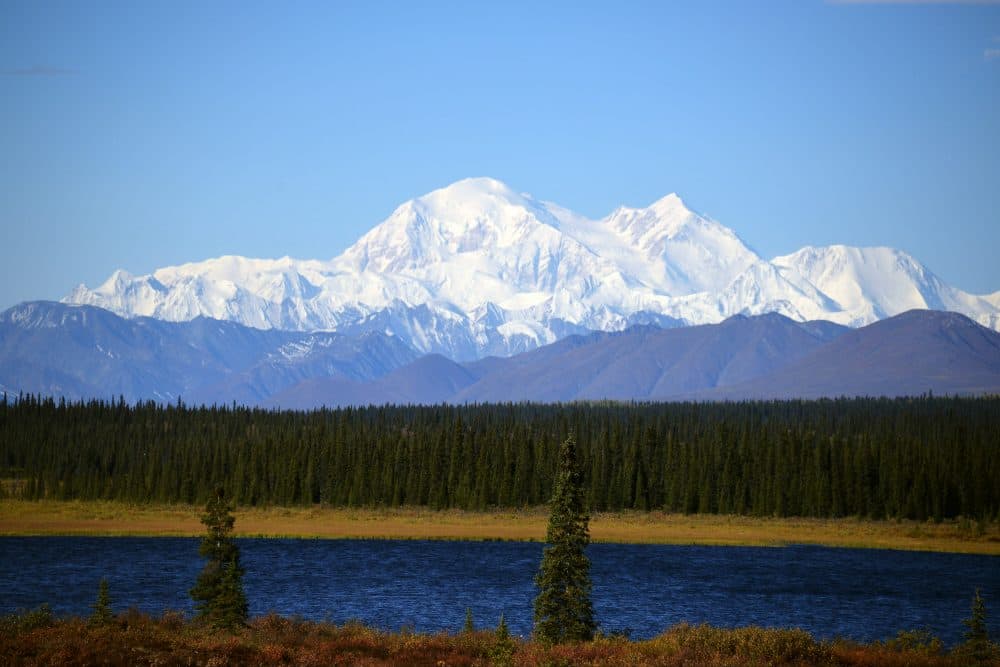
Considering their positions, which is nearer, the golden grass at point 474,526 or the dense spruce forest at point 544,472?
the golden grass at point 474,526

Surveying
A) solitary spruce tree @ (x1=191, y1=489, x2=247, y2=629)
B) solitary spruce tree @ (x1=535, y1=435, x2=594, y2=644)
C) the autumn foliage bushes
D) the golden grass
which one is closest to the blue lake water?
the golden grass

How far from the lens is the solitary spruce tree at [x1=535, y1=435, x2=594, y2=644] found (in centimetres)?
4941

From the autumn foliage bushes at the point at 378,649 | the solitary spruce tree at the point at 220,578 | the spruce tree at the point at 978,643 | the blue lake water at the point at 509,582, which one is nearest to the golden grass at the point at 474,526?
the blue lake water at the point at 509,582

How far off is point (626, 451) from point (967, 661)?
12353 cm

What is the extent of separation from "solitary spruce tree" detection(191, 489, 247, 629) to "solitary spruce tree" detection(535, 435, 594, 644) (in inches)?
449

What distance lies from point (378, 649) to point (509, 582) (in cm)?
4690

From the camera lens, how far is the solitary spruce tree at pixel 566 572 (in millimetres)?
49406

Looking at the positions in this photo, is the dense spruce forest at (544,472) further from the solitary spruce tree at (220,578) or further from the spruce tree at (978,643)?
the solitary spruce tree at (220,578)

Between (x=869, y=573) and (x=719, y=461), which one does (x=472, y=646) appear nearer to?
(x=869, y=573)

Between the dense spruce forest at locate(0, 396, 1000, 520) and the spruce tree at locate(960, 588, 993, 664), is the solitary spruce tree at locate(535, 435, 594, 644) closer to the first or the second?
the spruce tree at locate(960, 588, 993, 664)

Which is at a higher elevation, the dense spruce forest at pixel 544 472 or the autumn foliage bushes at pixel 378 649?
the dense spruce forest at pixel 544 472

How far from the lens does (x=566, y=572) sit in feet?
164

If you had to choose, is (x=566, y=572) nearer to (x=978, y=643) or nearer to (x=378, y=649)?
(x=378, y=649)

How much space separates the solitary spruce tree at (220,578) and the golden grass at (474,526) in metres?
75.6
